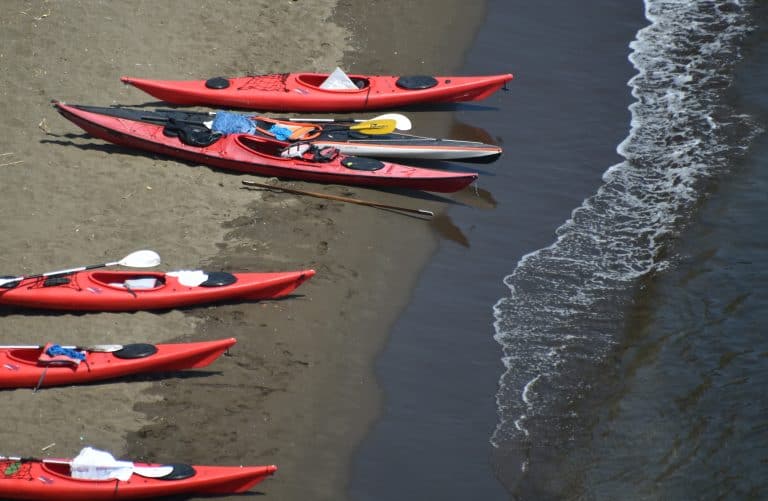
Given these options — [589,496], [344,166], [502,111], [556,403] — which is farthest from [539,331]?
[502,111]

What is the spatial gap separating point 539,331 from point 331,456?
315cm

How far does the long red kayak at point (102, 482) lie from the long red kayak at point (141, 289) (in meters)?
2.49

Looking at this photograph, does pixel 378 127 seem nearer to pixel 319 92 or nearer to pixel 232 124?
pixel 319 92

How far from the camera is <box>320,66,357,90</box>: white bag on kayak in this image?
16.5 m

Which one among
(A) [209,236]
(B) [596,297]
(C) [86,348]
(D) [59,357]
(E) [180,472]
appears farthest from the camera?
(A) [209,236]

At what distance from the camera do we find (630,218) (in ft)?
49.2

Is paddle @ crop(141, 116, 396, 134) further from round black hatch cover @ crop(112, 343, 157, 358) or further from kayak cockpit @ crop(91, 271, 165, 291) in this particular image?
round black hatch cover @ crop(112, 343, 157, 358)

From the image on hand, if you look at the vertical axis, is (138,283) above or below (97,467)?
above

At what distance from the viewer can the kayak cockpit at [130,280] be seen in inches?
481

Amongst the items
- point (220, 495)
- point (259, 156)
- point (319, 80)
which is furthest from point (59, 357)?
point (319, 80)

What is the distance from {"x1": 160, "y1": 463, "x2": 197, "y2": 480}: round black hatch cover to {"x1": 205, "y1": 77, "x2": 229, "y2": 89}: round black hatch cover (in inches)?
302

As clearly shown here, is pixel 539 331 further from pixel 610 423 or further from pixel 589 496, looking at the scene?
pixel 589 496

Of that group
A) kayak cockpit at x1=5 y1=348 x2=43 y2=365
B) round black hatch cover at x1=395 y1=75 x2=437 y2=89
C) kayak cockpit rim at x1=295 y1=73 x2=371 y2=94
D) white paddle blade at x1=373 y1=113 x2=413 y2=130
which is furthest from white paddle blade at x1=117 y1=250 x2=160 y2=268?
round black hatch cover at x1=395 y1=75 x2=437 y2=89

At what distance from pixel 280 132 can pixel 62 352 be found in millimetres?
5240
